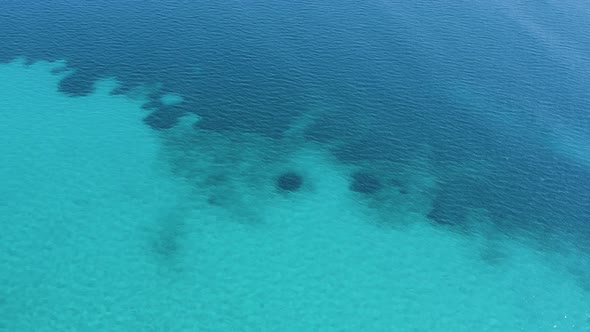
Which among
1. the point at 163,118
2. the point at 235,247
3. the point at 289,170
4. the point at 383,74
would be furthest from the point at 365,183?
the point at 163,118

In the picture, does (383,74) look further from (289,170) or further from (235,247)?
(235,247)

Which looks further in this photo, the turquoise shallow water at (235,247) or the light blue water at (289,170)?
the light blue water at (289,170)

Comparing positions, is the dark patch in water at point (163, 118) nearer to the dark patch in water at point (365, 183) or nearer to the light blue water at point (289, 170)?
A: the light blue water at point (289, 170)

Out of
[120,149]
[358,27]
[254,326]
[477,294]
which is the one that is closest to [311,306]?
[254,326]

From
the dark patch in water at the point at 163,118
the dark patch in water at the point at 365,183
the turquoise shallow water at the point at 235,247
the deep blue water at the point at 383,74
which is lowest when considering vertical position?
the turquoise shallow water at the point at 235,247

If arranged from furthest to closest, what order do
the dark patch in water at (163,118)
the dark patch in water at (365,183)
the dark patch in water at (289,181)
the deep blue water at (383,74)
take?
1. the dark patch in water at (163,118)
2. the deep blue water at (383,74)
3. the dark patch in water at (365,183)
4. the dark patch in water at (289,181)

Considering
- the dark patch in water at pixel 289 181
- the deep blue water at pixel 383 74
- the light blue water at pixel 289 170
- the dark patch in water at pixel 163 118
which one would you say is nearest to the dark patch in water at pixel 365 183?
the light blue water at pixel 289 170

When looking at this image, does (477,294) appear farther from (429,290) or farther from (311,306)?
(311,306)
